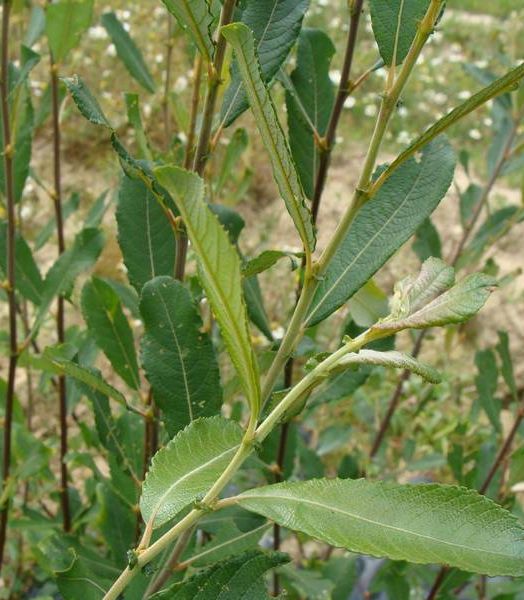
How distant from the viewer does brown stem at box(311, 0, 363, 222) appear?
3.64ft

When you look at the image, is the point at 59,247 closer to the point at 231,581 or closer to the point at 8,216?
the point at 8,216

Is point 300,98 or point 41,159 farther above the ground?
point 41,159

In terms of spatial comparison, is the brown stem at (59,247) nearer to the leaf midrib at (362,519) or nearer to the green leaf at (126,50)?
the green leaf at (126,50)

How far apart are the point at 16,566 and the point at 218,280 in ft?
6.70

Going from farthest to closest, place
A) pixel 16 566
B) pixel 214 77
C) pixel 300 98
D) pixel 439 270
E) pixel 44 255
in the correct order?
pixel 44 255
pixel 16 566
pixel 300 98
pixel 214 77
pixel 439 270

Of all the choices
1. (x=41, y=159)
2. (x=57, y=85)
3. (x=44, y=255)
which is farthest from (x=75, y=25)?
(x=41, y=159)

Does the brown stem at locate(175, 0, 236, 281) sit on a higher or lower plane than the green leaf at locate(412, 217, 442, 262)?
higher

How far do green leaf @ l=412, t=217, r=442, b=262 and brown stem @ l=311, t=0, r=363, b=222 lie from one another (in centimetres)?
71

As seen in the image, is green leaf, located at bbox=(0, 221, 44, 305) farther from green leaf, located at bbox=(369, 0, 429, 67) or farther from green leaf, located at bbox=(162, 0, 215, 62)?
green leaf, located at bbox=(369, 0, 429, 67)

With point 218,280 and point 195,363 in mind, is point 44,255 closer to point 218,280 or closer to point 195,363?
point 195,363

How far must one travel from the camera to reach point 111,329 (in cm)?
119

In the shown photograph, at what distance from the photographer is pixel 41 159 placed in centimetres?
481

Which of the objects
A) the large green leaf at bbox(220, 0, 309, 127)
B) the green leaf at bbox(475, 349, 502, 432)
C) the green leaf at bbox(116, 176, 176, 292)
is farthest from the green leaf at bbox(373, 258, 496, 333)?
the green leaf at bbox(475, 349, 502, 432)

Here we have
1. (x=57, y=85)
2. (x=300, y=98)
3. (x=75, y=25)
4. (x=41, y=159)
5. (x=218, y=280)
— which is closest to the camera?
(x=218, y=280)
